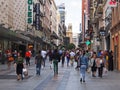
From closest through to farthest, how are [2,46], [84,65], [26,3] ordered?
[84,65] → [2,46] → [26,3]

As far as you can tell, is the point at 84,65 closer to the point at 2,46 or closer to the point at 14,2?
the point at 2,46

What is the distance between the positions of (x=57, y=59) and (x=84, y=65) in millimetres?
5209

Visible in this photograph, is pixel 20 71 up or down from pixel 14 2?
down

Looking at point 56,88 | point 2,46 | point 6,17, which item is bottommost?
point 56,88

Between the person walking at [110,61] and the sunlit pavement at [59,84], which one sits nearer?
the sunlit pavement at [59,84]

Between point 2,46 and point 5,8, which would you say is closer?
point 2,46

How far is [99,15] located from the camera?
6166 centimetres

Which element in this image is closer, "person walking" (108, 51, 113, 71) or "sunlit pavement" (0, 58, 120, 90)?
"sunlit pavement" (0, 58, 120, 90)

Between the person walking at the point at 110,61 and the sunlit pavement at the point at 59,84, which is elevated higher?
the person walking at the point at 110,61

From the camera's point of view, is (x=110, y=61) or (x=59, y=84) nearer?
(x=59, y=84)

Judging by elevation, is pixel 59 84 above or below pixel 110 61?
below

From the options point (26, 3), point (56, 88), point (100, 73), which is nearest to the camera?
point (56, 88)

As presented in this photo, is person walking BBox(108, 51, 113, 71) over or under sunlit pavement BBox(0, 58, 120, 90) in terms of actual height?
over

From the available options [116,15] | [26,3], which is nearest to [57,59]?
[116,15]
